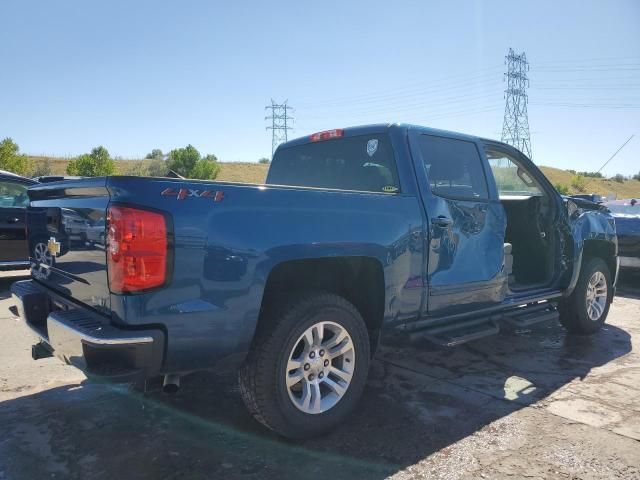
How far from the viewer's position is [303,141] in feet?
14.8

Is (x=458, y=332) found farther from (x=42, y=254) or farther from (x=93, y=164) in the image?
(x=93, y=164)

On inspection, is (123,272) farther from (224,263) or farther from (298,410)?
(298,410)

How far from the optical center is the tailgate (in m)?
2.56

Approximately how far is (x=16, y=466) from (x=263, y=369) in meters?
1.38

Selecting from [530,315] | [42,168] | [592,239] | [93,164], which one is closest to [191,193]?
[530,315]

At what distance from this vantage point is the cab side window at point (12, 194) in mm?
7896

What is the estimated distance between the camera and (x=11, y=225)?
7.87 m

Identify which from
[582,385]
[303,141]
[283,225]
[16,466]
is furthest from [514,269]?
[16,466]

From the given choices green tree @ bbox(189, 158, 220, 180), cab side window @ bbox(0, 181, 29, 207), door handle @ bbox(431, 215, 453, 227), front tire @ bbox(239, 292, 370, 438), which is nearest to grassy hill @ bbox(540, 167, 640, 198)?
green tree @ bbox(189, 158, 220, 180)

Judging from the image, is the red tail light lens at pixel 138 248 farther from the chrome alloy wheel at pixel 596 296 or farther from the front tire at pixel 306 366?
the chrome alloy wheel at pixel 596 296

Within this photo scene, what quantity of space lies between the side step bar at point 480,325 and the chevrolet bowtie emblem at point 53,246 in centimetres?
238

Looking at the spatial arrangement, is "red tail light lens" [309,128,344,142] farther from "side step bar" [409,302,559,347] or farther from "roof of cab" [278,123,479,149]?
"side step bar" [409,302,559,347]

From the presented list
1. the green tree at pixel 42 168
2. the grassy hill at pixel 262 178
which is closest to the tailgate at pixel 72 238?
the green tree at pixel 42 168

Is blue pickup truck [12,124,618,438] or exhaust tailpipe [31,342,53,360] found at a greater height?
blue pickup truck [12,124,618,438]
